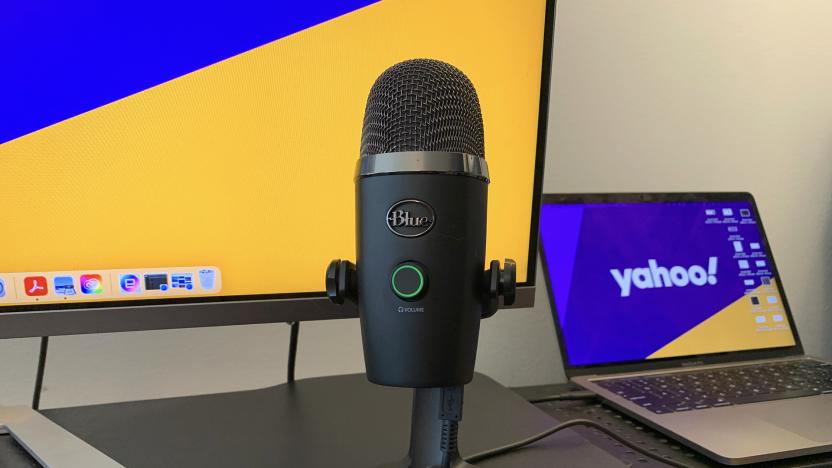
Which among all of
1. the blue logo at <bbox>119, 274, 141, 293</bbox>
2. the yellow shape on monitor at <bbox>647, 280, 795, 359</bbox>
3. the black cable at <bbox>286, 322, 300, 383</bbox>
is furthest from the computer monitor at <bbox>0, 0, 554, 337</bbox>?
the yellow shape on monitor at <bbox>647, 280, 795, 359</bbox>

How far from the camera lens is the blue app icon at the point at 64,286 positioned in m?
0.46

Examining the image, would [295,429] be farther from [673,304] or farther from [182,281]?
[673,304]

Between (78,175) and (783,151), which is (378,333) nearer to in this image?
(78,175)

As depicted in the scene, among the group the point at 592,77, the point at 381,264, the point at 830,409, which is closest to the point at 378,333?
the point at 381,264

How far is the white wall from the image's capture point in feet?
2.27

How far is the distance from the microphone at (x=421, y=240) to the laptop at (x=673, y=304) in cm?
33

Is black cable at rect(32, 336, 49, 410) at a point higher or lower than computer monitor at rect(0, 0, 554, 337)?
lower

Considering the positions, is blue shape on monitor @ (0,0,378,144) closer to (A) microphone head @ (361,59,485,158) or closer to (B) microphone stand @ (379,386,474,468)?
(A) microphone head @ (361,59,485,158)

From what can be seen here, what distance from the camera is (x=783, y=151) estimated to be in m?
0.92

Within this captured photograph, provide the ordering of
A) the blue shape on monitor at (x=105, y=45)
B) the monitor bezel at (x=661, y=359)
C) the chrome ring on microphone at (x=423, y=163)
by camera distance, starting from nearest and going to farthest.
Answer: the chrome ring on microphone at (x=423, y=163) → the blue shape on monitor at (x=105, y=45) → the monitor bezel at (x=661, y=359)

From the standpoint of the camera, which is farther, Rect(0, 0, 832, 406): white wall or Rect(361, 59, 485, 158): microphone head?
Rect(0, 0, 832, 406): white wall

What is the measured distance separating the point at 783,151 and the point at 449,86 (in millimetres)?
783

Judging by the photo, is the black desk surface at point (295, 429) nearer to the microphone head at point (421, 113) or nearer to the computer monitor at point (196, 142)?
the computer monitor at point (196, 142)

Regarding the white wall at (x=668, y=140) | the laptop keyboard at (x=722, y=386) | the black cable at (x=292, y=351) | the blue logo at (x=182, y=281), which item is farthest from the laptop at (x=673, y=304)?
the blue logo at (x=182, y=281)
